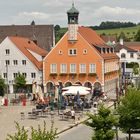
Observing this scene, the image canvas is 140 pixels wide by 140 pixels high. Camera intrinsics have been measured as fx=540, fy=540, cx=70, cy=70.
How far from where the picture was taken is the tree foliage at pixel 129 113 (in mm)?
31656

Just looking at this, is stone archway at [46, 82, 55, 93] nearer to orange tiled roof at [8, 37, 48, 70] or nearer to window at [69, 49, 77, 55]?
orange tiled roof at [8, 37, 48, 70]

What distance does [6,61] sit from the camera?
76.4 m

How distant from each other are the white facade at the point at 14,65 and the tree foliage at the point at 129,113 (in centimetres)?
4321

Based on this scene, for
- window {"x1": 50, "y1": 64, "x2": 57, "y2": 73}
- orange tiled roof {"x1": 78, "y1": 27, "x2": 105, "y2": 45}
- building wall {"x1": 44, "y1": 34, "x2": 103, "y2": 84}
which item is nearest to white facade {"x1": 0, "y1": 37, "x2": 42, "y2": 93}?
window {"x1": 50, "y1": 64, "x2": 57, "y2": 73}

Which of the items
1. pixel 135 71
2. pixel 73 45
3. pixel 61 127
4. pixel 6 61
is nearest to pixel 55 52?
pixel 73 45

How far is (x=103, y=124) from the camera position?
28.4 m

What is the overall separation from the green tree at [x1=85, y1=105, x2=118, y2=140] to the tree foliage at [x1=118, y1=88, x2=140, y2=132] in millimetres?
2665

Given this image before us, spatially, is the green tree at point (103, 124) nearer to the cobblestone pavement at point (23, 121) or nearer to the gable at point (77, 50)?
the cobblestone pavement at point (23, 121)

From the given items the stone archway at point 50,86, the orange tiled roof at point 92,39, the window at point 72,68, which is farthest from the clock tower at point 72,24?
the stone archway at point 50,86

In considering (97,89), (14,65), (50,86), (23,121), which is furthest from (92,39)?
(23,121)

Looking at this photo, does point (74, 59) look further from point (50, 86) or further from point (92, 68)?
point (50, 86)

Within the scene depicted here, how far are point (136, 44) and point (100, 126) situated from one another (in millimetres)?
96965

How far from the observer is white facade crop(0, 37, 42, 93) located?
75.2 meters

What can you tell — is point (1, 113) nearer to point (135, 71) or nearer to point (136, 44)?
point (135, 71)
